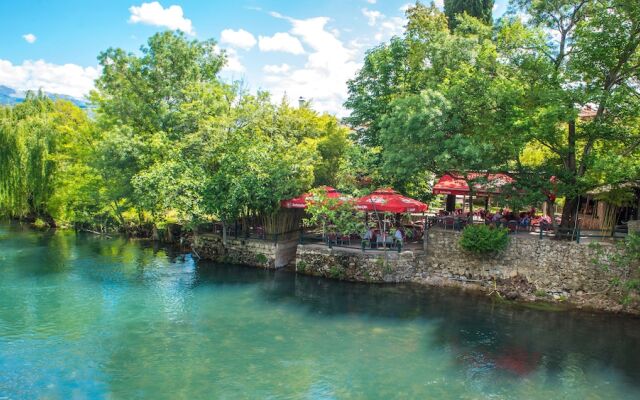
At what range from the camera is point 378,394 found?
43.4 ft

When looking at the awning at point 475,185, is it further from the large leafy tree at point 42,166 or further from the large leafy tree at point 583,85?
the large leafy tree at point 42,166

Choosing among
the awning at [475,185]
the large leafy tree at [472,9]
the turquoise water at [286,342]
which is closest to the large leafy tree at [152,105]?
the turquoise water at [286,342]

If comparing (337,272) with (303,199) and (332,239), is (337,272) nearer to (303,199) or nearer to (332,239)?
(332,239)

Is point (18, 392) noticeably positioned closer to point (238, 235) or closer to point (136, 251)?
point (238, 235)

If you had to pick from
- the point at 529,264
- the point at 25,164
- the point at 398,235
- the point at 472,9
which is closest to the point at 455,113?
the point at 398,235

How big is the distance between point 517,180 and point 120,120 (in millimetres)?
24983

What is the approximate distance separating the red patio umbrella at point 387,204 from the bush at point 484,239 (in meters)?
2.47

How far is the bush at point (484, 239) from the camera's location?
21.6 meters

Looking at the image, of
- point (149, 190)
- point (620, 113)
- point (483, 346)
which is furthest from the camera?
point (149, 190)

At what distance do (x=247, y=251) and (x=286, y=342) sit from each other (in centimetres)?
1086

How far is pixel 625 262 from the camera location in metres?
19.4

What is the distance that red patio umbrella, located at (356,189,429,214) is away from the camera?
22.2 metres

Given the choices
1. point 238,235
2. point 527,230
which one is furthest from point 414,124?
point 238,235

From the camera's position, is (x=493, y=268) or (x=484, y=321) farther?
(x=493, y=268)
